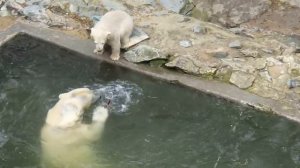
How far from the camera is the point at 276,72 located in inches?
328

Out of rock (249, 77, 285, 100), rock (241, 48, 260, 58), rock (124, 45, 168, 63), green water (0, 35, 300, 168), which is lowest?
green water (0, 35, 300, 168)

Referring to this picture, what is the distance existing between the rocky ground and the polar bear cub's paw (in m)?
1.32

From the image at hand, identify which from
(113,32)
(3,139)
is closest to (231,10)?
(113,32)

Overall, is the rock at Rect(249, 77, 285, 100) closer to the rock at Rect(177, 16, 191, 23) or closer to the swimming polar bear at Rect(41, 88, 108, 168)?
the rock at Rect(177, 16, 191, 23)

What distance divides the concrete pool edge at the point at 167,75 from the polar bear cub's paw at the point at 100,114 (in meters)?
1.13

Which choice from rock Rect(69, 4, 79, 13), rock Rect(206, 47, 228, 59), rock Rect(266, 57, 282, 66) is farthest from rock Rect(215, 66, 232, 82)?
rock Rect(69, 4, 79, 13)

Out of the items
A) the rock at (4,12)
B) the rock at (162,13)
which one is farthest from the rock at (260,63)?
the rock at (4,12)

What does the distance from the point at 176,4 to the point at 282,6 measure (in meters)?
1.94

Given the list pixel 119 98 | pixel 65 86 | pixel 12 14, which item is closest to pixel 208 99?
pixel 119 98

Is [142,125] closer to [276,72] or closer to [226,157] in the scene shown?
[226,157]

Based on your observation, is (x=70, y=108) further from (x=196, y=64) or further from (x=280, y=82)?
(x=280, y=82)

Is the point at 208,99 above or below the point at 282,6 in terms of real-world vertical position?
below

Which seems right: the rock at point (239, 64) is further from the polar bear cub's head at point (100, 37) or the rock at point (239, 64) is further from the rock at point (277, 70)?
the polar bear cub's head at point (100, 37)

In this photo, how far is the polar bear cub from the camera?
8.14 metres
